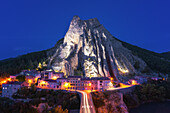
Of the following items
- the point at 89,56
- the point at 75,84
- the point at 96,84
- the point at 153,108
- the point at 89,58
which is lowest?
the point at 153,108

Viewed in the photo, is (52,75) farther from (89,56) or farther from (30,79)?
(89,56)

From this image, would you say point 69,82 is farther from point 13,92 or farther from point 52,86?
point 13,92

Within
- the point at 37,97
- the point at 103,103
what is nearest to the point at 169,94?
the point at 103,103

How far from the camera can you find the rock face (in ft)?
218

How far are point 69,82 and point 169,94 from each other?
44.8 metres

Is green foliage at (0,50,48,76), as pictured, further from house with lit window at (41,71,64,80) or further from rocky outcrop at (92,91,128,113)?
rocky outcrop at (92,91,128,113)

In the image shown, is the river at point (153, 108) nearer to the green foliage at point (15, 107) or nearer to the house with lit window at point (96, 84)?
the house with lit window at point (96, 84)

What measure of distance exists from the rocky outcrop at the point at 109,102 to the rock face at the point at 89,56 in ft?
72.2

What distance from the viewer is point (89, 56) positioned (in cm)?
7088

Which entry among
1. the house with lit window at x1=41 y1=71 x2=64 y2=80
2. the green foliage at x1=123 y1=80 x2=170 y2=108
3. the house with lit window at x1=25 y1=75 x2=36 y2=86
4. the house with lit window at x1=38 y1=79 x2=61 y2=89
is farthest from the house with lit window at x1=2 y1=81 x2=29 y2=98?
the green foliage at x1=123 y1=80 x2=170 y2=108

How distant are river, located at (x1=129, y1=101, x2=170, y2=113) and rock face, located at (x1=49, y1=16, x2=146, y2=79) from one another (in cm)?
2295

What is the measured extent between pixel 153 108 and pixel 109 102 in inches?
702

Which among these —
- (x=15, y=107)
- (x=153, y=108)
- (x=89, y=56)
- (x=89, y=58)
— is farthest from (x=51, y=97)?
(x=89, y=56)

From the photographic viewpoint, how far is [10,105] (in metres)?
36.8
